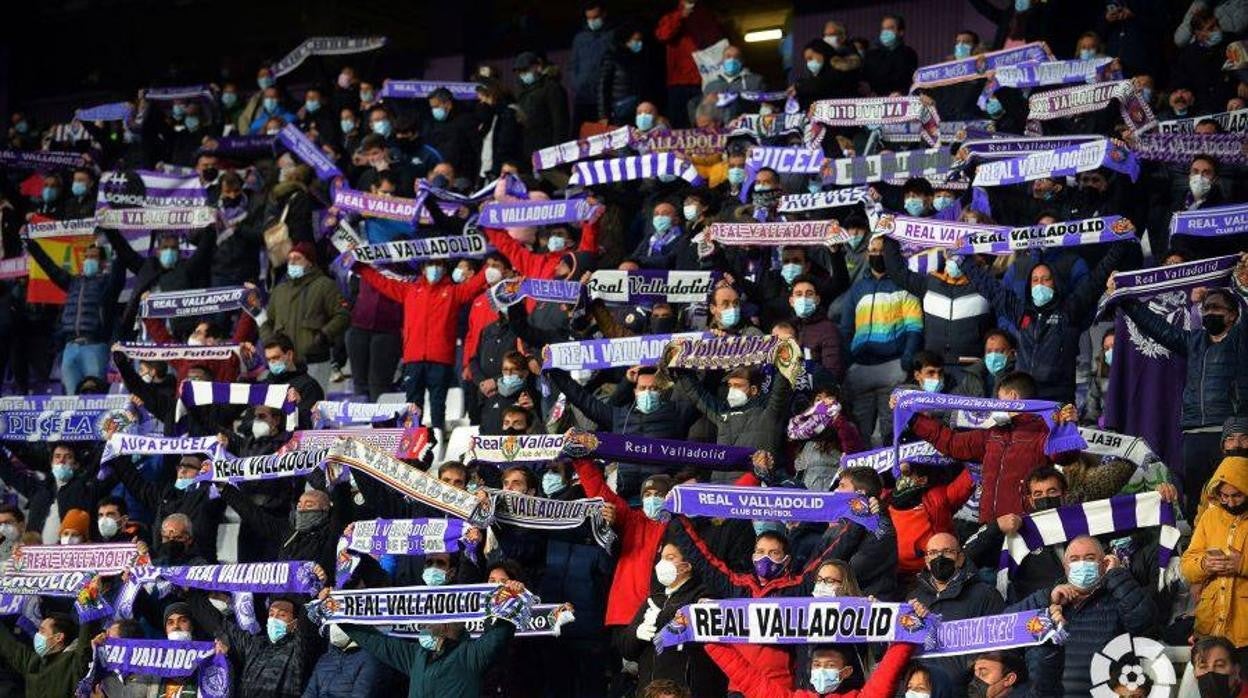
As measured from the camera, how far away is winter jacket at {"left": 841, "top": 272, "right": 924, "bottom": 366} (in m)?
15.7

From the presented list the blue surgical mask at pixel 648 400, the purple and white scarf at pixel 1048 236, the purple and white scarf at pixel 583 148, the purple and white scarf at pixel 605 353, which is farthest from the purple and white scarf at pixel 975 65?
the blue surgical mask at pixel 648 400

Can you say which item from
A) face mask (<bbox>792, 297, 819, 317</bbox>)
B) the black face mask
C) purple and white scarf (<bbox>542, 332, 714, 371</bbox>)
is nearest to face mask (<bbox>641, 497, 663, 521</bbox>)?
the black face mask

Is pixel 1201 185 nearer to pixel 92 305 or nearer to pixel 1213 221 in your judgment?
pixel 1213 221

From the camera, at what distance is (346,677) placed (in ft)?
44.0

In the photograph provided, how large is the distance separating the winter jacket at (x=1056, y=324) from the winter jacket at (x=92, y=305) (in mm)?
8411

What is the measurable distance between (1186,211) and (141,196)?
10.1 meters

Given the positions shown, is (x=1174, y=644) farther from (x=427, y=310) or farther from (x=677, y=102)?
(x=677, y=102)

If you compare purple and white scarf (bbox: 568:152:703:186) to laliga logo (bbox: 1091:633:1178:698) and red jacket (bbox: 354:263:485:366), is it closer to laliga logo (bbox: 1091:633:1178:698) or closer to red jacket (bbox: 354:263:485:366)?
red jacket (bbox: 354:263:485:366)

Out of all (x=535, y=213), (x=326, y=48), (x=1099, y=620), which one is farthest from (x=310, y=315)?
(x=1099, y=620)

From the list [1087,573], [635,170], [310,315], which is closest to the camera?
[1087,573]

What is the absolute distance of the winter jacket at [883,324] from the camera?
15711 millimetres

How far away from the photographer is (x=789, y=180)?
1831 cm

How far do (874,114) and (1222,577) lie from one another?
7388mm

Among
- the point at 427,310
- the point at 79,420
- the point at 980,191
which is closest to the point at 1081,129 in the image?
the point at 980,191
